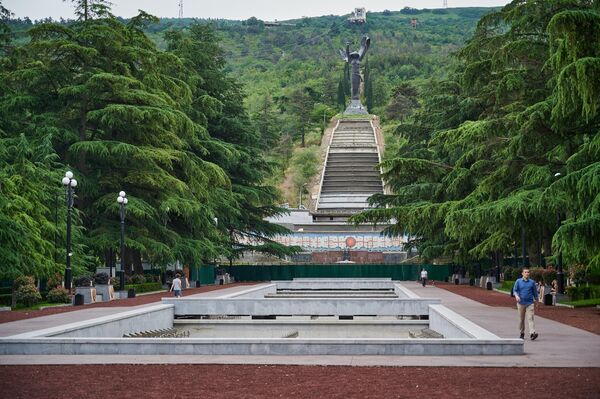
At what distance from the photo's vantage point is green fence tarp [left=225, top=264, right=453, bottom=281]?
216ft

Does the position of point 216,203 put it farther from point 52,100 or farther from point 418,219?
point 418,219

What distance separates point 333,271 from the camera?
69312 mm

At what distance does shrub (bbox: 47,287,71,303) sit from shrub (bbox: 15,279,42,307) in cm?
168

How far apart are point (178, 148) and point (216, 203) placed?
5.74 meters

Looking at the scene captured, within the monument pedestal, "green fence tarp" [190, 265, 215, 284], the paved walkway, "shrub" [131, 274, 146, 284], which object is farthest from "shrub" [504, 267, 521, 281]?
the monument pedestal

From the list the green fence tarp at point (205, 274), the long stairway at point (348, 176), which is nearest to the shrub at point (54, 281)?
the green fence tarp at point (205, 274)

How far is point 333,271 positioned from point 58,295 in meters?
38.8

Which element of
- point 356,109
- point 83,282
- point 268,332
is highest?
point 356,109

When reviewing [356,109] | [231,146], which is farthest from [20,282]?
[356,109]

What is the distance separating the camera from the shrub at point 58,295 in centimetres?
3206

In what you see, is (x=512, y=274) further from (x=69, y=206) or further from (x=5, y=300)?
(x=5, y=300)

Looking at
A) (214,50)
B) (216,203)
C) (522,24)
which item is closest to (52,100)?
(216,203)

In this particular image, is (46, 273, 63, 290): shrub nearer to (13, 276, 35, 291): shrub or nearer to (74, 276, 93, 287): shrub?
(74, 276, 93, 287): shrub

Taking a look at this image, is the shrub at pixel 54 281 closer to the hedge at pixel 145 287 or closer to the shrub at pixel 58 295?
the shrub at pixel 58 295
